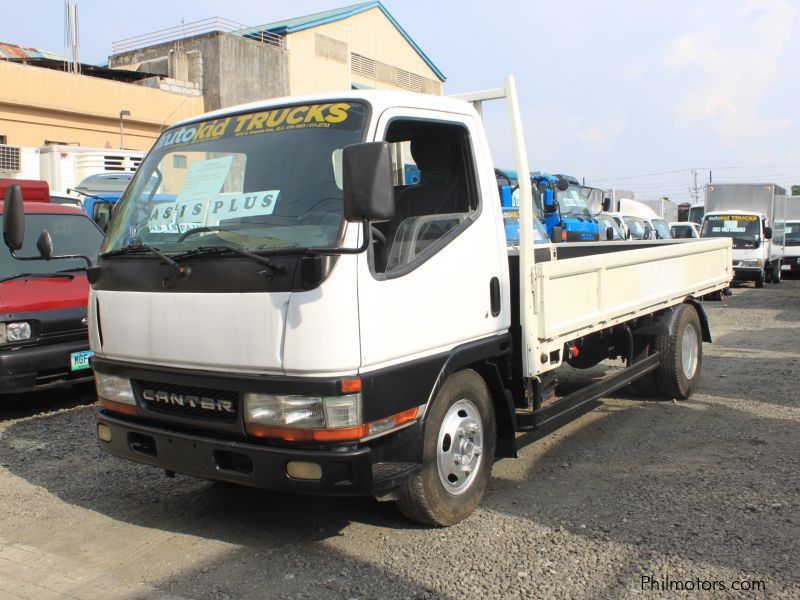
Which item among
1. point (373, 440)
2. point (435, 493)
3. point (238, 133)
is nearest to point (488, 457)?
point (435, 493)

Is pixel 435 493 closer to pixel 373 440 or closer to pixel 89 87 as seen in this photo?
pixel 373 440

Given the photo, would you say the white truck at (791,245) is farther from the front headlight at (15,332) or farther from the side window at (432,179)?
the front headlight at (15,332)

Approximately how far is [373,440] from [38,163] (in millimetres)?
13932

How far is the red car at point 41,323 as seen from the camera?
6.13 metres

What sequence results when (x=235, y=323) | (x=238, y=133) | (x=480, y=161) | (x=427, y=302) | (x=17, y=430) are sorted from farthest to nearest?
(x=17, y=430) < (x=480, y=161) < (x=238, y=133) < (x=427, y=302) < (x=235, y=323)

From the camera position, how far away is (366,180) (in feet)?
10.6

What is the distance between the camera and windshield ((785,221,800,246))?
80.9ft

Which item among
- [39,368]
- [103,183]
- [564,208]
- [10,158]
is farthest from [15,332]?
[564,208]

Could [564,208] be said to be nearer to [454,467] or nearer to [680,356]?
[680,356]

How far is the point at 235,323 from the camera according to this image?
3.52 meters

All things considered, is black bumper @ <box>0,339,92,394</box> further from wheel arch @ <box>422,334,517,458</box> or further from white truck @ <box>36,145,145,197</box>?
white truck @ <box>36,145,145,197</box>

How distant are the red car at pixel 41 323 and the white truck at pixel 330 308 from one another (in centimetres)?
231

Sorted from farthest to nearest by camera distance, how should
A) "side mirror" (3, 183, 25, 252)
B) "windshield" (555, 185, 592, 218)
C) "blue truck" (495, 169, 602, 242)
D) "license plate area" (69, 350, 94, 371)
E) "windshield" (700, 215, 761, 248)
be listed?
"windshield" (700, 215, 761, 248), "windshield" (555, 185, 592, 218), "blue truck" (495, 169, 602, 242), "license plate area" (69, 350, 94, 371), "side mirror" (3, 183, 25, 252)

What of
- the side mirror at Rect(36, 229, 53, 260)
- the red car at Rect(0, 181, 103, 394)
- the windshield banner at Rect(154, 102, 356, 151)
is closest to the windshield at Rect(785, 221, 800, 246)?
the red car at Rect(0, 181, 103, 394)
